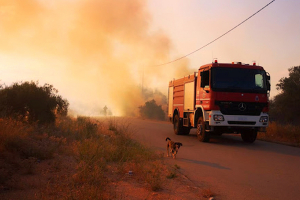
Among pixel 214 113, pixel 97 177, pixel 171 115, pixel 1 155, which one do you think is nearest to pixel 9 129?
pixel 1 155

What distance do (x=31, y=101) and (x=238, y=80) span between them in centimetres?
911

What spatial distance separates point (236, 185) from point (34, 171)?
4385 mm

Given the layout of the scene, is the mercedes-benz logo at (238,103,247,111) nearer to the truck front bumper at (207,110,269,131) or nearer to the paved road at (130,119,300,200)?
the truck front bumper at (207,110,269,131)

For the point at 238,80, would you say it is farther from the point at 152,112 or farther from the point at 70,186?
the point at 152,112

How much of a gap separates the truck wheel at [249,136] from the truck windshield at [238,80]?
2.23 m

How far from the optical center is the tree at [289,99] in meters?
32.5

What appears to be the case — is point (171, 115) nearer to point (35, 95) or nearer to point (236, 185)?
point (35, 95)

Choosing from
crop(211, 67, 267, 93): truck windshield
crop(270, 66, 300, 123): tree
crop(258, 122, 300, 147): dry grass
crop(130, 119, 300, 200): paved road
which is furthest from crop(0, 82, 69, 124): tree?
crop(270, 66, 300, 123): tree

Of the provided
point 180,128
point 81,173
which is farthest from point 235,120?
point 81,173

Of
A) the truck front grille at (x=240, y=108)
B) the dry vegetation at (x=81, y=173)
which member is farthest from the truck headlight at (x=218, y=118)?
the dry vegetation at (x=81, y=173)

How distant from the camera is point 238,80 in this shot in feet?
44.4

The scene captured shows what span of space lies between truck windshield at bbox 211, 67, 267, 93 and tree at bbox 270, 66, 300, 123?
67.6 feet

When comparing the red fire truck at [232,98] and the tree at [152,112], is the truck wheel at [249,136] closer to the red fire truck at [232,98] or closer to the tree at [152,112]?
the red fire truck at [232,98]

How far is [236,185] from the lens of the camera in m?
6.84
